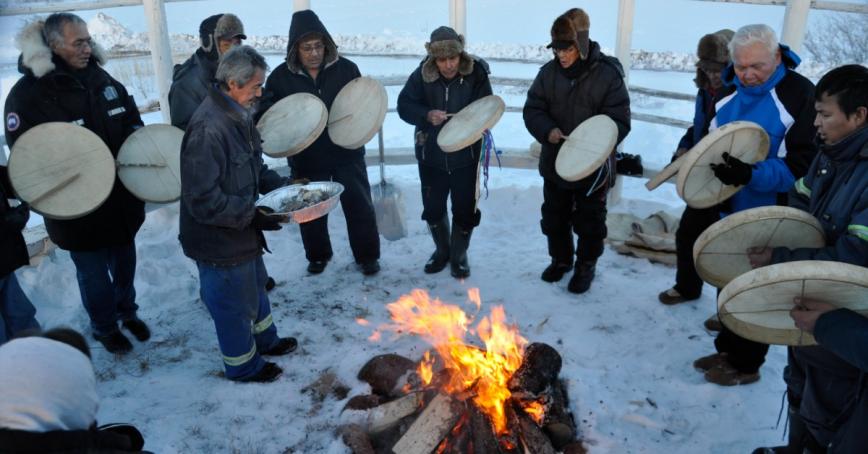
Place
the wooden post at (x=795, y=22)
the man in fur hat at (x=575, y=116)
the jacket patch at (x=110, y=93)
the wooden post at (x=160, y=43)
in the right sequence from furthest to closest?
the wooden post at (x=160, y=43)
the wooden post at (x=795, y=22)
the man in fur hat at (x=575, y=116)
the jacket patch at (x=110, y=93)

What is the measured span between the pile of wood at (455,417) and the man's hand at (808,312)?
1350mm

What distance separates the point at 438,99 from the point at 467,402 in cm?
267

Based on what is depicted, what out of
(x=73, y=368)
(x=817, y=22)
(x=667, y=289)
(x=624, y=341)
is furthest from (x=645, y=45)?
(x=73, y=368)

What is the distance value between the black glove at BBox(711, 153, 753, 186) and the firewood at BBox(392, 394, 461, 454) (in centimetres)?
196

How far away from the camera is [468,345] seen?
148 inches

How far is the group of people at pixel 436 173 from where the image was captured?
2.30 m

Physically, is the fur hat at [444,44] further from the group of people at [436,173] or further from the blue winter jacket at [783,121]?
the blue winter jacket at [783,121]

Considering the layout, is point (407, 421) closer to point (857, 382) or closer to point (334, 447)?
point (334, 447)

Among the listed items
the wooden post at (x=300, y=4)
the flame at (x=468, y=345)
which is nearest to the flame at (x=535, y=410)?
the flame at (x=468, y=345)

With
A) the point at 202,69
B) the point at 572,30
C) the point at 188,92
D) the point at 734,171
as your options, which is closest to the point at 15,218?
the point at 188,92

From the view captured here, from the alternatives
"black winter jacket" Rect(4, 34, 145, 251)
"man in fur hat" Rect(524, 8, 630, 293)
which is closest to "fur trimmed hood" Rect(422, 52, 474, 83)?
"man in fur hat" Rect(524, 8, 630, 293)

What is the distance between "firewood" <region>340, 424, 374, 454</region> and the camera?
301 centimetres

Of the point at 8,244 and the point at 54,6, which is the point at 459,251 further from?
the point at 54,6

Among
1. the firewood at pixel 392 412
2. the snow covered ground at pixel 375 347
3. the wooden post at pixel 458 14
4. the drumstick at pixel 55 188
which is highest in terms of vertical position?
the wooden post at pixel 458 14
